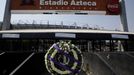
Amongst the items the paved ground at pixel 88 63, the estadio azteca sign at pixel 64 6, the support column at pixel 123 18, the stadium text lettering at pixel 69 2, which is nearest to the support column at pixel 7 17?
the estadio azteca sign at pixel 64 6

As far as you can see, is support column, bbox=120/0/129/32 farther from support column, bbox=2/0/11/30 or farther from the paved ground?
the paved ground

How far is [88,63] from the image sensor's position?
1339 cm

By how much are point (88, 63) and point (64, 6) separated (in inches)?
555

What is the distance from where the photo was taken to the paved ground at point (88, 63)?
11508 mm

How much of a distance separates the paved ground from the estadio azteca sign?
13.2m

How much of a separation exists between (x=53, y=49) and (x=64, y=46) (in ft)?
0.56

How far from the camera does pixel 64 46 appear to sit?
172 inches

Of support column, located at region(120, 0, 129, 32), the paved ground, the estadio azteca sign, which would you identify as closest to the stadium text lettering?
the estadio azteca sign

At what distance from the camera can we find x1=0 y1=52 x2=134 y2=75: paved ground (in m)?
11.5

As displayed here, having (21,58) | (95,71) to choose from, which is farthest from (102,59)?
(21,58)

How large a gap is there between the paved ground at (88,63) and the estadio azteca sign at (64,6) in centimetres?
1320

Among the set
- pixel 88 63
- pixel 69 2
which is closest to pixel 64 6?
pixel 69 2

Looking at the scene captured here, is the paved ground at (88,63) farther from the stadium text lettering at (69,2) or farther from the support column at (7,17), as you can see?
the support column at (7,17)

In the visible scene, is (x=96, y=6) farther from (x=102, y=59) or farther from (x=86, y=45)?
(x=102, y=59)
